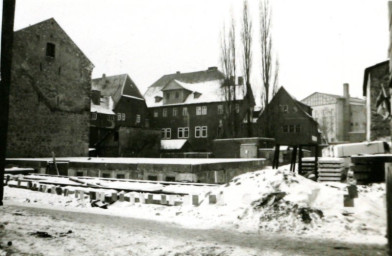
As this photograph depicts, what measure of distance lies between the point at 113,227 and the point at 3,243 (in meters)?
2.05

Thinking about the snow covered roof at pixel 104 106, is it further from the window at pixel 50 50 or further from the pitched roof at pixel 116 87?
the window at pixel 50 50

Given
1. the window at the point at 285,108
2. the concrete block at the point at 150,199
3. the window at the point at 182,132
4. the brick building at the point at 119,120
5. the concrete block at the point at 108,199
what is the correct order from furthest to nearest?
the window at the point at 182,132
the window at the point at 285,108
the brick building at the point at 119,120
the concrete block at the point at 108,199
the concrete block at the point at 150,199

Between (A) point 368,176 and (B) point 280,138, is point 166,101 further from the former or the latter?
(A) point 368,176

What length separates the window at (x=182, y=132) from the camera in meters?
51.7

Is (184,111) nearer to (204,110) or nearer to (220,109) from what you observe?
(204,110)

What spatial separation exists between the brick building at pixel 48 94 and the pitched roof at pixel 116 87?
775 inches

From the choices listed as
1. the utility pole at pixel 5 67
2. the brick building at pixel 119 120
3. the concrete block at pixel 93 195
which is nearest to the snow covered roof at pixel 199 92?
the brick building at pixel 119 120

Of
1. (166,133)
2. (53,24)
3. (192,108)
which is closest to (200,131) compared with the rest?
(192,108)

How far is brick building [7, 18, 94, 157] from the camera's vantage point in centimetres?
2402

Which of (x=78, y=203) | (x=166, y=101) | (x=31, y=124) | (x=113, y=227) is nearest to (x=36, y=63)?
(x=31, y=124)

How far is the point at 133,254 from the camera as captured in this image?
4.66m

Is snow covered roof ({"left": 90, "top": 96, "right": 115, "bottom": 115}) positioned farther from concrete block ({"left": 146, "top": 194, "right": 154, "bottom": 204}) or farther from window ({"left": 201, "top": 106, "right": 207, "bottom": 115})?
concrete block ({"left": 146, "top": 194, "right": 154, "bottom": 204})

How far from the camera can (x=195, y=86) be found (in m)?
54.1

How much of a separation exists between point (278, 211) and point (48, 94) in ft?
77.2
